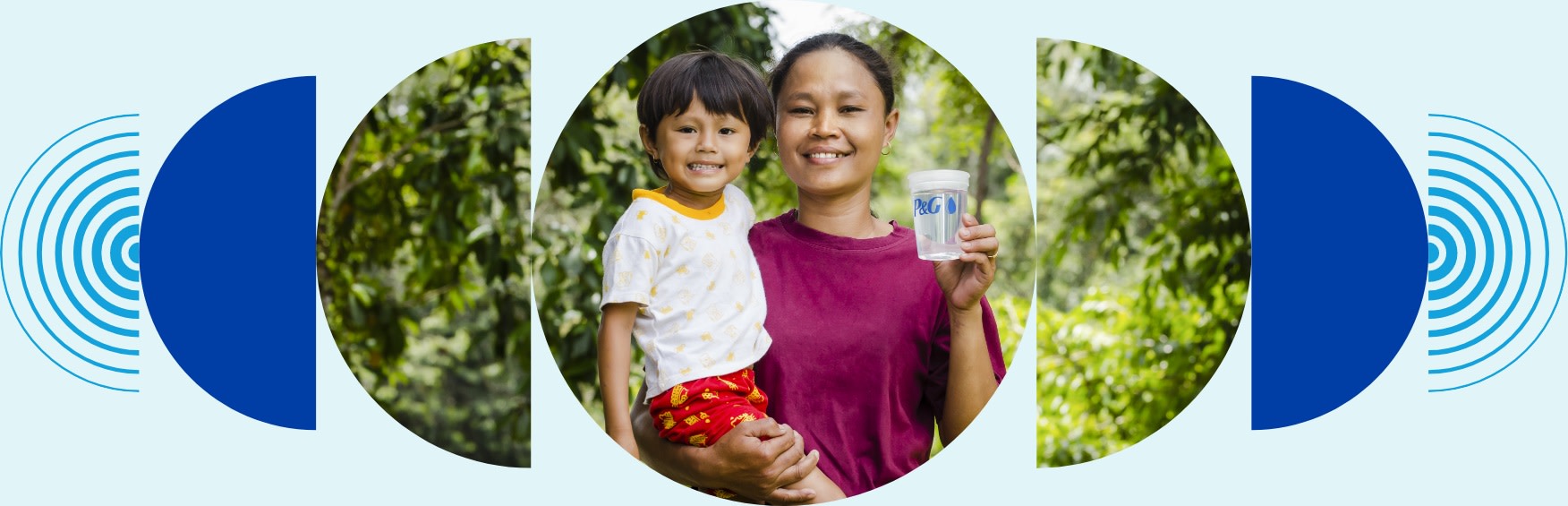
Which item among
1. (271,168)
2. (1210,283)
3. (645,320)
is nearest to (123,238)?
(271,168)

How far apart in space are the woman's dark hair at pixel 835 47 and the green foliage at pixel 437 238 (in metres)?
0.88

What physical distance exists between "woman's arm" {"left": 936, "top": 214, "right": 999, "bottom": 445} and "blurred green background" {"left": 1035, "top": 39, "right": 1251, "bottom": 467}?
0.55 meters

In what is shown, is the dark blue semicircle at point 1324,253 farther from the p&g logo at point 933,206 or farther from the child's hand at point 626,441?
the child's hand at point 626,441

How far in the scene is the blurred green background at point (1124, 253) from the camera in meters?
4.75

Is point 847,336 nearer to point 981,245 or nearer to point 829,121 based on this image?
A: point 981,245

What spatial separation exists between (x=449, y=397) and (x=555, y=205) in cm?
108

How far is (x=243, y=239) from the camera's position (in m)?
4.48

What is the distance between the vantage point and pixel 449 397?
5203 millimetres

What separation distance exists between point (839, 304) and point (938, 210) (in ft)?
1.19

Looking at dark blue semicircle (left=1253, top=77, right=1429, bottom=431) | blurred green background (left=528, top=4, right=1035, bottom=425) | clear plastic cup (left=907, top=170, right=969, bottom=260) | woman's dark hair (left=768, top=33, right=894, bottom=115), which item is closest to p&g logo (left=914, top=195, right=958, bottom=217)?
clear plastic cup (left=907, top=170, right=969, bottom=260)

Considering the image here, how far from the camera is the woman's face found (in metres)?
4.04

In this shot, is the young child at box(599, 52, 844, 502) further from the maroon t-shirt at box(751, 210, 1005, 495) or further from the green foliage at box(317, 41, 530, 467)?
the green foliage at box(317, 41, 530, 467)

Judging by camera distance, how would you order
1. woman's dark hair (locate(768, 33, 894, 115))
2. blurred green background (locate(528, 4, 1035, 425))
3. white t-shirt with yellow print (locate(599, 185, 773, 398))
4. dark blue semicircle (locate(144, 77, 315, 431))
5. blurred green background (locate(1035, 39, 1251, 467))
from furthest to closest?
blurred green background (locate(1035, 39, 1251, 467)) < dark blue semicircle (locate(144, 77, 315, 431)) < blurred green background (locate(528, 4, 1035, 425)) < woman's dark hair (locate(768, 33, 894, 115)) < white t-shirt with yellow print (locate(599, 185, 773, 398))

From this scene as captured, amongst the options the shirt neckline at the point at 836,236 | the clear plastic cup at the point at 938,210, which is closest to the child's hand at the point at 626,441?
the shirt neckline at the point at 836,236
